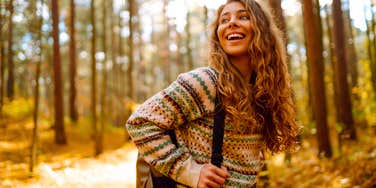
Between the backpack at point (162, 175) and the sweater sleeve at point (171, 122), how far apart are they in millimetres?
51

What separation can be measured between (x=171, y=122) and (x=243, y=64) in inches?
23.6

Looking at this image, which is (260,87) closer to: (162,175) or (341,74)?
(162,175)

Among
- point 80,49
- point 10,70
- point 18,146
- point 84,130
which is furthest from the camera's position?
point 80,49

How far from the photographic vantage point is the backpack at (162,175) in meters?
1.97

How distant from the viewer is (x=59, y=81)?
Result: 47.5ft

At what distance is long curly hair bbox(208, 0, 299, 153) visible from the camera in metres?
2.03

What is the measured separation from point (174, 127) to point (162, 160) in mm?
194

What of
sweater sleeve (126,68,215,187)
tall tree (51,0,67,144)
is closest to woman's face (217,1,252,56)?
sweater sleeve (126,68,215,187)

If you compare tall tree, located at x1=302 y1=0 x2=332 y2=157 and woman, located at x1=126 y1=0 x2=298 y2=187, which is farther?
tall tree, located at x1=302 y1=0 x2=332 y2=157

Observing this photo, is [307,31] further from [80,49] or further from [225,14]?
[80,49]

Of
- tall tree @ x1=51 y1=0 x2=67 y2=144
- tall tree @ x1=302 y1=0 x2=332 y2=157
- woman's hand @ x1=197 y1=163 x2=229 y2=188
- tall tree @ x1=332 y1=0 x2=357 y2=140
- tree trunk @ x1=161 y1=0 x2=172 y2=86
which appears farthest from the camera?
tree trunk @ x1=161 y1=0 x2=172 y2=86

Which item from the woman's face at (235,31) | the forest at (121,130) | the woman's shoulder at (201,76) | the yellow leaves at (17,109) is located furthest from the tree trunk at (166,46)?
the woman's shoulder at (201,76)

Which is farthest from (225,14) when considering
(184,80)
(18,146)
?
(18,146)

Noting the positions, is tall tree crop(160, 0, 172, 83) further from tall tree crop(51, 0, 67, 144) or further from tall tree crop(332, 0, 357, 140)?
tall tree crop(332, 0, 357, 140)
